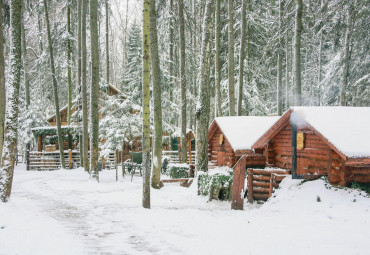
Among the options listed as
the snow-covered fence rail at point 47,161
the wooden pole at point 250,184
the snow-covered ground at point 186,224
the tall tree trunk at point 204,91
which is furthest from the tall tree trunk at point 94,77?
the snow-covered fence rail at point 47,161

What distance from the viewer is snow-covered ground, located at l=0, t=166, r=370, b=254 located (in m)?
6.30

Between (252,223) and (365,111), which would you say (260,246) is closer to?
(252,223)

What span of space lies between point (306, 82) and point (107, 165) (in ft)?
81.8

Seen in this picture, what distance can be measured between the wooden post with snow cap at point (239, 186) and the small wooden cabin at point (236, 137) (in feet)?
6.69

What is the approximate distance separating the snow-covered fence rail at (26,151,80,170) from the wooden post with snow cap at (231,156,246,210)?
17.1 metres

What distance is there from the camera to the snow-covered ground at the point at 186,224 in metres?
6.30

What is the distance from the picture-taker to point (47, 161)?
82.7 feet

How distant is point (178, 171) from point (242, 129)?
5.11 m

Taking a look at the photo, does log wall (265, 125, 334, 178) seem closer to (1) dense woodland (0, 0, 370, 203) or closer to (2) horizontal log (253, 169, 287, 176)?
(2) horizontal log (253, 169, 287, 176)

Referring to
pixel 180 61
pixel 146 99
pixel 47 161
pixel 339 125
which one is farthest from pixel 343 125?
pixel 47 161

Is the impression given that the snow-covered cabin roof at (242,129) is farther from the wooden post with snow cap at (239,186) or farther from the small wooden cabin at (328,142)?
the wooden post with snow cap at (239,186)

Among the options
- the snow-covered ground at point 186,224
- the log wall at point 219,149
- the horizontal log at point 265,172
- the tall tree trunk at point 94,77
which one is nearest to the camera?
the snow-covered ground at point 186,224

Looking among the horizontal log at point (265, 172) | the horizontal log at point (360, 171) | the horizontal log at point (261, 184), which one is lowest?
the horizontal log at point (261, 184)

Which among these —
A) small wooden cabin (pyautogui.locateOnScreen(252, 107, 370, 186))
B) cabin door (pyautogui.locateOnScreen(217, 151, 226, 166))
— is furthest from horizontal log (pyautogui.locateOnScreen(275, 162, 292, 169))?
cabin door (pyautogui.locateOnScreen(217, 151, 226, 166))
